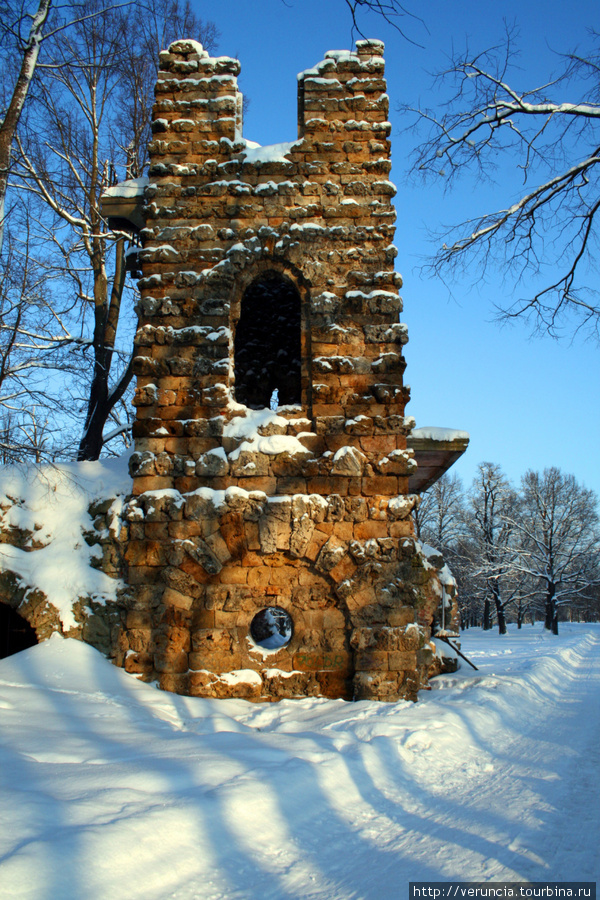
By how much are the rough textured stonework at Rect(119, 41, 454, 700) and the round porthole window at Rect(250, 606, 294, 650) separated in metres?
3.06

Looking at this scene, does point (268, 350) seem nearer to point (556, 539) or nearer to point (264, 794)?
point (264, 794)

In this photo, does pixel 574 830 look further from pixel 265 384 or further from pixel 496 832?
pixel 265 384

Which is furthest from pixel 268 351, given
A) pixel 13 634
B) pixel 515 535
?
pixel 515 535

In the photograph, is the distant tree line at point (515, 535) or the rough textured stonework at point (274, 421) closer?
the rough textured stonework at point (274, 421)

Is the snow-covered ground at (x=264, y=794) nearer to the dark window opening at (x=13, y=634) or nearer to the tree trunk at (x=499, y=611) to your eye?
the dark window opening at (x=13, y=634)

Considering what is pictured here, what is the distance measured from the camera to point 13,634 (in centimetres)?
805

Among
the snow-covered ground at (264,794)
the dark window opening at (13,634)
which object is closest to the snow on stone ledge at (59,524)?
the snow-covered ground at (264,794)

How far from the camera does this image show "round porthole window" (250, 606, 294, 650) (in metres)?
10.2

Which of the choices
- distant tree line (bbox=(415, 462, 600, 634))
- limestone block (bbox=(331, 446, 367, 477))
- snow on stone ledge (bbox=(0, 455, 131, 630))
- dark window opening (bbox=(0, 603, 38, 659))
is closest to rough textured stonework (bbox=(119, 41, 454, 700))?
limestone block (bbox=(331, 446, 367, 477))

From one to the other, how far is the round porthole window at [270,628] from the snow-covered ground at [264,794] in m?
3.84

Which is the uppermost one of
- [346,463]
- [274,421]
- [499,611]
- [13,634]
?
[274,421]

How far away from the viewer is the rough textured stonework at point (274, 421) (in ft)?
22.1

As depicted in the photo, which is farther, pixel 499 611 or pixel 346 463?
pixel 499 611

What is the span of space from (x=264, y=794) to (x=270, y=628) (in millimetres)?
7807
